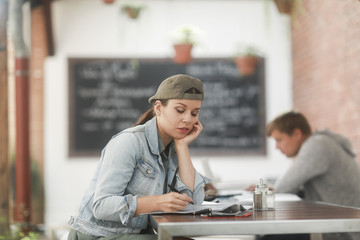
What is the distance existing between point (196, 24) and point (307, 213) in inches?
167

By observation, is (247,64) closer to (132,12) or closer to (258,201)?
(132,12)

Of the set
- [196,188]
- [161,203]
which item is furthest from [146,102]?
[161,203]

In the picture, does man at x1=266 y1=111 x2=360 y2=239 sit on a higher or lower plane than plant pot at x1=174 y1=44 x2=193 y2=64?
lower

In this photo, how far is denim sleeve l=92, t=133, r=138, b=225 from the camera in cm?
167

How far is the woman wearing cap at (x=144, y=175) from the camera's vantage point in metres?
1.68

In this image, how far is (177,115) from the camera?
1868 millimetres

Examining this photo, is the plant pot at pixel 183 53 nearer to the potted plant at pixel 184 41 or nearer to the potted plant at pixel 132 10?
the potted plant at pixel 184 41

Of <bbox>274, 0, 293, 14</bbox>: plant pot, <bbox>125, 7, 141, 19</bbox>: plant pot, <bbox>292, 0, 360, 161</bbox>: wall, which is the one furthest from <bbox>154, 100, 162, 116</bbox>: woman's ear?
<bbox>125, 7, 141, 19</bbox>: plant pot

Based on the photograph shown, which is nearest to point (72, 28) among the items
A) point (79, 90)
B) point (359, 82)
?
point (79, 90)

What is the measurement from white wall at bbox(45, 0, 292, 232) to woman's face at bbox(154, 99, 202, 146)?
12.2 ft

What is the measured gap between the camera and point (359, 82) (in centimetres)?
372

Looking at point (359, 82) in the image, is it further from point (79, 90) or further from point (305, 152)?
point (79, 90)

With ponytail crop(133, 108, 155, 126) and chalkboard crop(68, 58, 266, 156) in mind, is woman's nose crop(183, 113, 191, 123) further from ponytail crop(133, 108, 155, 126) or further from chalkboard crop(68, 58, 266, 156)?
chalkboard crop(68, 58, 266, 156)

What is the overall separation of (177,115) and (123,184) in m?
0.32
